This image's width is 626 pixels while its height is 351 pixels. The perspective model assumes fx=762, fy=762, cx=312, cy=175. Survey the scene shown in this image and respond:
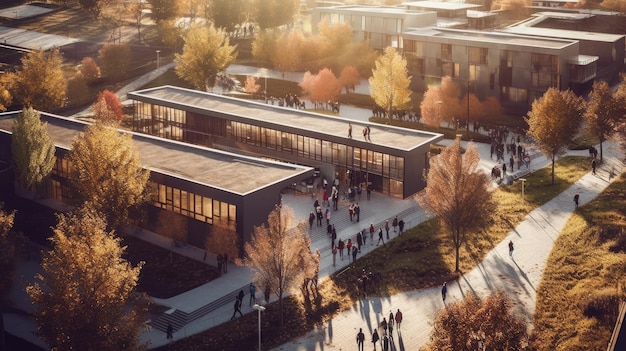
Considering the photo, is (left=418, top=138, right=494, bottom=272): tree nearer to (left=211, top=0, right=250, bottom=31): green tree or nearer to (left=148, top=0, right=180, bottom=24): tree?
(left=211, top=0, right=250, bottom=31): green tree

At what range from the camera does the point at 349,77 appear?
10350 centimetres

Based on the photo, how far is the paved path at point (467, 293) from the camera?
148 ft

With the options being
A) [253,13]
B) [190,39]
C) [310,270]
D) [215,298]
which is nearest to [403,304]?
[310,270]

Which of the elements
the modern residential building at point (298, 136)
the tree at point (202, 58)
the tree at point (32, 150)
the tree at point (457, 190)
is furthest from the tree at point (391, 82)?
the tree at point (32, 150)

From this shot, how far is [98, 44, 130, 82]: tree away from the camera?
11181cm

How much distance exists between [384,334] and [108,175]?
24.0m

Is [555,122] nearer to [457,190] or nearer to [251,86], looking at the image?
[457,190]

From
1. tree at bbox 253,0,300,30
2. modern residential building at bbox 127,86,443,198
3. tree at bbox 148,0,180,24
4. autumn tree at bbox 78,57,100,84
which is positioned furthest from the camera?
tree at bbox 148,0,180,24

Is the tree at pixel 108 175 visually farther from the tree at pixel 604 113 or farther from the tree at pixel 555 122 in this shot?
the tree at pixel 604 113

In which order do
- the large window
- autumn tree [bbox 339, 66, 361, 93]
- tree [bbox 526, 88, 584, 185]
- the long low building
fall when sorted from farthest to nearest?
autumn tree [bbox 339, 66, 361, 93], tree [bbox 526, 88, 584, 185], the large window, the long low building

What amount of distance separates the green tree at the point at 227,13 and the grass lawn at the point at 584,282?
80.4m

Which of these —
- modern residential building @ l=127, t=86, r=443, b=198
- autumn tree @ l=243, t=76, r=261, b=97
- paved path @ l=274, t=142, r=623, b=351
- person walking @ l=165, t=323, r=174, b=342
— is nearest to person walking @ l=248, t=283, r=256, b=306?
paved path @ l=274, t=142, r=623, b=351

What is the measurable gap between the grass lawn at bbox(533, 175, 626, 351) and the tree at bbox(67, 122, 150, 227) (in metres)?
29.3

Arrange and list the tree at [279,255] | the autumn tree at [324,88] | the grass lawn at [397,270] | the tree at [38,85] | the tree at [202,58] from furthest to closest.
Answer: the tree at [202,58] < the autumn tree at [324,88] < the tree at [38,85] < the tree at [279,255] < the grass lawn at [397,270]
